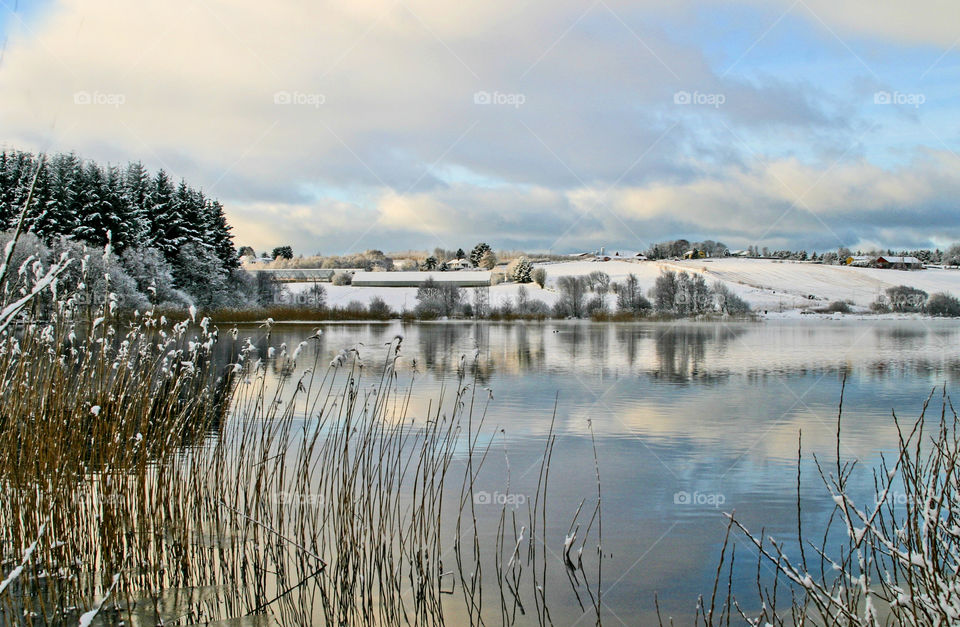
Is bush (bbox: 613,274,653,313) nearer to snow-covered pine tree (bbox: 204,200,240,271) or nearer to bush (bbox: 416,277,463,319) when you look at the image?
bush (bbox: 416,277,463,319)

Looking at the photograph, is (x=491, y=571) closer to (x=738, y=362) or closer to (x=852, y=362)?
(x=738, y=362)

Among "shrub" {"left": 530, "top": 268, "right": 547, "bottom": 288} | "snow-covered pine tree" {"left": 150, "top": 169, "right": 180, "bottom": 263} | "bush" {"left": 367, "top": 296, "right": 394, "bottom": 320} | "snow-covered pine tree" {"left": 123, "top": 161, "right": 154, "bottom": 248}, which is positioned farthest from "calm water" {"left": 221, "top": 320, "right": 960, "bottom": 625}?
"shrub" {"left": 530, "top": 268, "right": 547, "bottom": 288}

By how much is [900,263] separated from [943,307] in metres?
20.5

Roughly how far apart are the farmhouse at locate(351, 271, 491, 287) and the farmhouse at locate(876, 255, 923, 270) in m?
45.7

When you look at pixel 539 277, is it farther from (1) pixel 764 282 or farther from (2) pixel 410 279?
(1) pixel 764 282

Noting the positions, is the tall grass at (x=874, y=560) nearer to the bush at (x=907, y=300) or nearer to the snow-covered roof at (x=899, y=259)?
the bush at (x=907, y=300)

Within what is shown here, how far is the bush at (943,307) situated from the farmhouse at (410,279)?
38.7 meters

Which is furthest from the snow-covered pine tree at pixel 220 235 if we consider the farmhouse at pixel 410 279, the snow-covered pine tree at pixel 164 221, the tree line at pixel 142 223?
the farmhouse at pixel 410 279

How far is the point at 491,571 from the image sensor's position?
5594mm

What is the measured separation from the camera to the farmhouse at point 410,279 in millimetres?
63812

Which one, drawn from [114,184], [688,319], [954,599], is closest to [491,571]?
[954,599]

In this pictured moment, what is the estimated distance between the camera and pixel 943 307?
63.3 meters

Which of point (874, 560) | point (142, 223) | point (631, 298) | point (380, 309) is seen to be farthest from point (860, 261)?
point (874, 560)

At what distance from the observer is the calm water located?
19.7 ft
